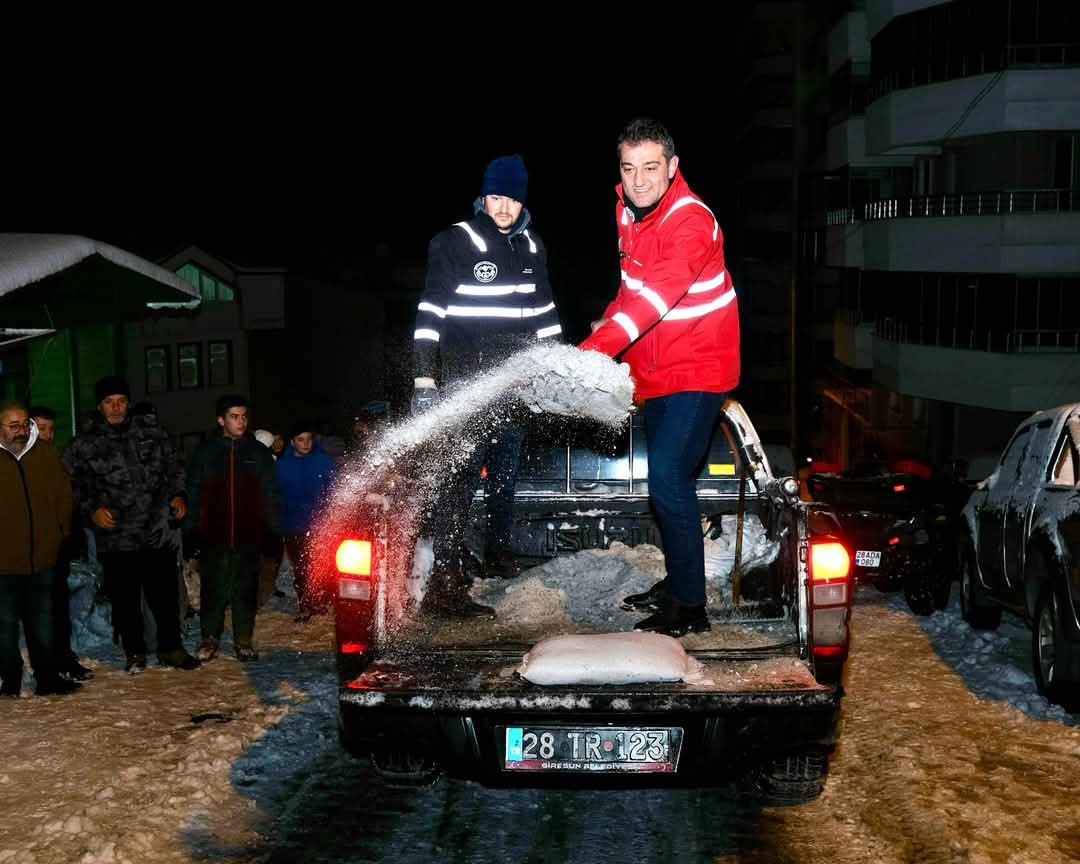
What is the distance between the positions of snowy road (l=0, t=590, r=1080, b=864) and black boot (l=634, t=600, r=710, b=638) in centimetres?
91

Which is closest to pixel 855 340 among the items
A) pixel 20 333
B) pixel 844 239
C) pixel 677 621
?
pixel 844 239

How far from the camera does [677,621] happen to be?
6.27 metres

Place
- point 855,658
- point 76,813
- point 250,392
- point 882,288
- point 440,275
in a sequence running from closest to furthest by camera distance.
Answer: point 76,813 < point 440,275 < point 855,658 < point 882,288 < point 250,392

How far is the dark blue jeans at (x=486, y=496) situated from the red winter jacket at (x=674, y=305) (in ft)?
4.04

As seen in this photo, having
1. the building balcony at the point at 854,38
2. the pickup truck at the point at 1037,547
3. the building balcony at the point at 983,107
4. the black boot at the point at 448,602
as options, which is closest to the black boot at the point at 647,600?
the black boot at the point at 448,602

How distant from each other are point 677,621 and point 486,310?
2.24 metres

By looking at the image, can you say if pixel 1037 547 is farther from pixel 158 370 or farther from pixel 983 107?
pixel 158 370

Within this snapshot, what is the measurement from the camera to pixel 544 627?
6.50 metres

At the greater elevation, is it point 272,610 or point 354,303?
point 354,303

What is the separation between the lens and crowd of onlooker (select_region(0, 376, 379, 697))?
8586mm

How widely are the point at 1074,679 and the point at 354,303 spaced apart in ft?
160

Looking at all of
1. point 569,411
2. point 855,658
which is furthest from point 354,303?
point 569,411

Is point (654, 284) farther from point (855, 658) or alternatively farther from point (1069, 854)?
point (855, 658)

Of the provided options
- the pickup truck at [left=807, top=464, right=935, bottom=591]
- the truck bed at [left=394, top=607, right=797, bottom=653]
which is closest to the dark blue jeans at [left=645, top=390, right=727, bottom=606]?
the truck bed at [left=394, top=607, right=797, bottom=653]
